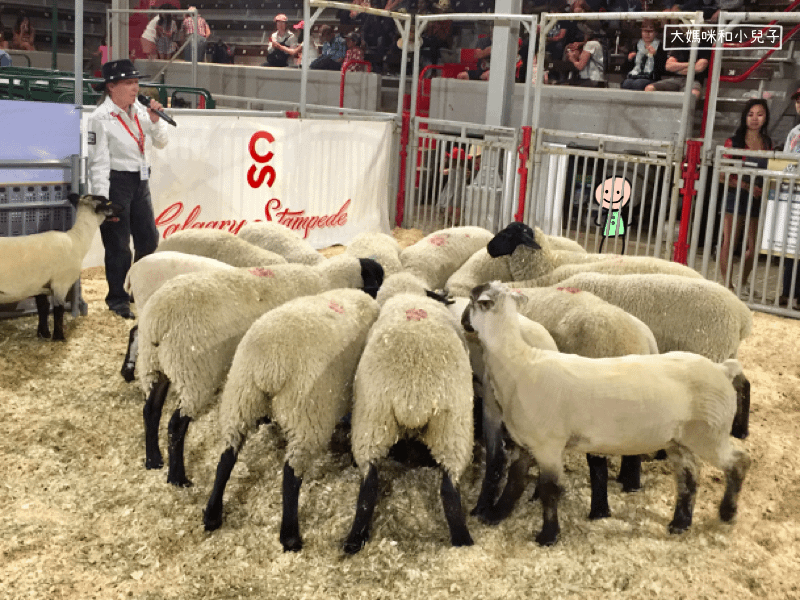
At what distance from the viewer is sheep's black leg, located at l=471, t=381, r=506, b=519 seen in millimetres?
3223

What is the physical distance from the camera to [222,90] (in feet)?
49.2

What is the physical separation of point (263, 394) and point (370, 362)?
0.41 m

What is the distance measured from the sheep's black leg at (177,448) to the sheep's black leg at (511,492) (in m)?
1.26

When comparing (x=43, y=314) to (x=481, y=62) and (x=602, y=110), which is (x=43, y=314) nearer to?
(x=602, y=110)

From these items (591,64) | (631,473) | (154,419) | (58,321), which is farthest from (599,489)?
(591,64)

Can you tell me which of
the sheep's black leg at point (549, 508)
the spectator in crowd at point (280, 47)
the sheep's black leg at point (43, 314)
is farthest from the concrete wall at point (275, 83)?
the sheep's black leg at point (549, 508)

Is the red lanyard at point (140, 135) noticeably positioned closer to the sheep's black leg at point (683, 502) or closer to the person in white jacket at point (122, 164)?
the person in white jacket at point (122, 164)

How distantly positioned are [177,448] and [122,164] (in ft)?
9.14

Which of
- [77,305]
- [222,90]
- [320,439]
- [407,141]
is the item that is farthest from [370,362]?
[222,90]

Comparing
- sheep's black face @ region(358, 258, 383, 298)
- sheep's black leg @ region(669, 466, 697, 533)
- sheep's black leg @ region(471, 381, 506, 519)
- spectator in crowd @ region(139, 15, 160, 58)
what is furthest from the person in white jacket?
spectator in crowd @ region(139, 15, 160, 58)

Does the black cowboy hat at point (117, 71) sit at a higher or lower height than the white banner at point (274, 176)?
higher

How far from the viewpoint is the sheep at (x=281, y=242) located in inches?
188

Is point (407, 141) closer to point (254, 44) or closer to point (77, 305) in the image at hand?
point (77, 305)

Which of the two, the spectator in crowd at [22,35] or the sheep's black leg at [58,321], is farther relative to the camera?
the spectator in crowd at [22,35]
